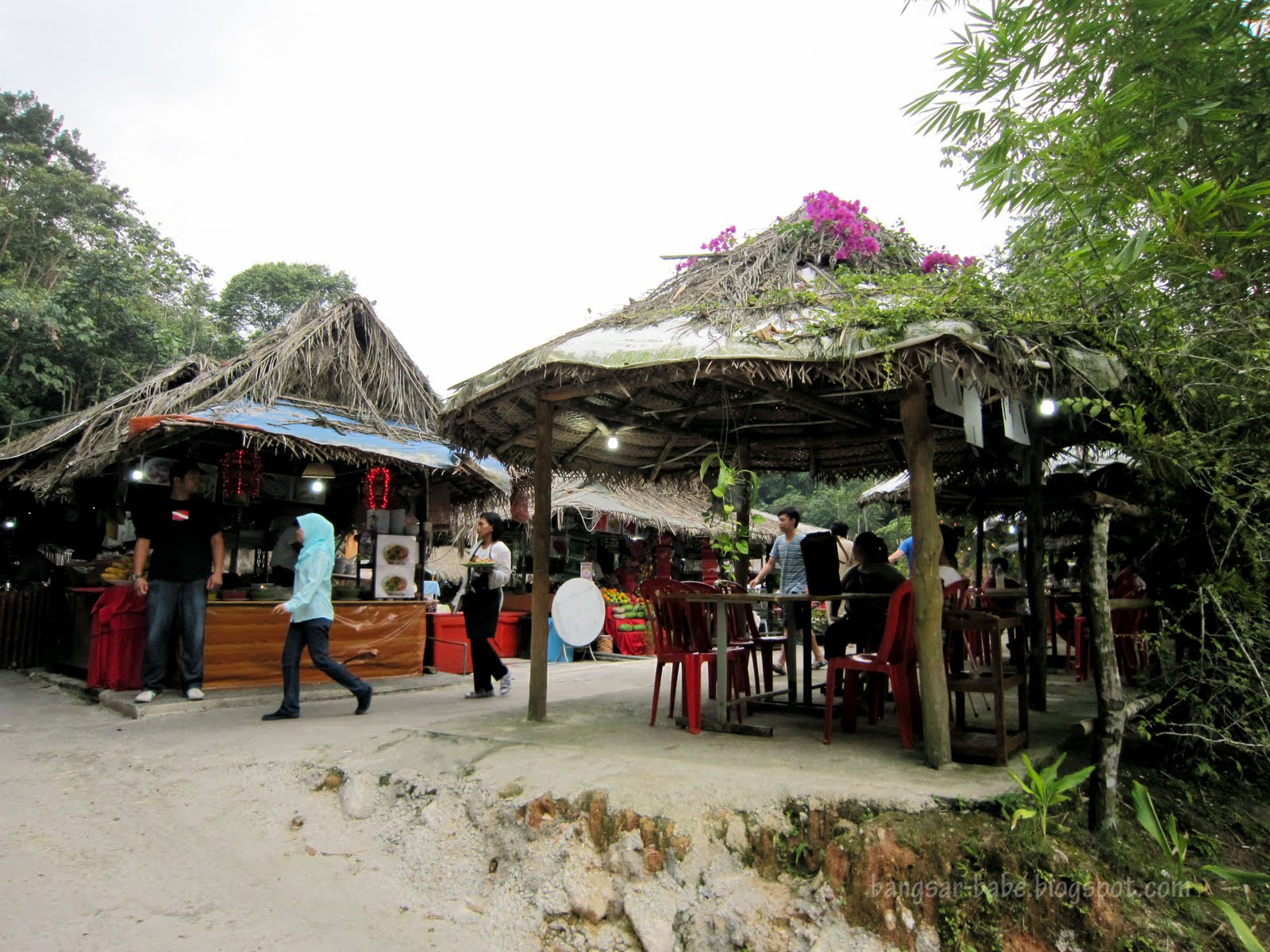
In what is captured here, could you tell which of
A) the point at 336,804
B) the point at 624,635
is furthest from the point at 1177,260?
the point at 624,635

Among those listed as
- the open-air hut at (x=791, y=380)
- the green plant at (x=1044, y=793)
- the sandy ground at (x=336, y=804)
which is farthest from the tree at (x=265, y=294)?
the green plant at (x=1044, y=793)

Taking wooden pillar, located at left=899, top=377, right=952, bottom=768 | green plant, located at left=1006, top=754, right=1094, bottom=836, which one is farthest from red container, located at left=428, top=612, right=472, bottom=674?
green plant, located at left=1006, top=754, right=1094, bottom=836

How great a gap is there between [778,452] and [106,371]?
1543cm

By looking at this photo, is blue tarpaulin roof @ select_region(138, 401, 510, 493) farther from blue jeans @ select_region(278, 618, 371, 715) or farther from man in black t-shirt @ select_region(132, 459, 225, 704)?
blue jeans @ select_region(278, 618, 371, 715)

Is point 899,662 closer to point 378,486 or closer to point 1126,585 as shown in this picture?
point 1126,585

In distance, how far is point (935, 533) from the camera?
13.5ft

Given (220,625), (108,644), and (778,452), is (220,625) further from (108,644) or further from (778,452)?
(778,452)

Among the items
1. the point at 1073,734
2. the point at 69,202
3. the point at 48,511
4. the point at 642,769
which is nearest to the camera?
the point at 642,769

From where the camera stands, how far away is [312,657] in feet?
18.5

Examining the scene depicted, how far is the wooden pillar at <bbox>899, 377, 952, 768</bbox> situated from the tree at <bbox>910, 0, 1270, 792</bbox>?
2.35ft

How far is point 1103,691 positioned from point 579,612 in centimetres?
499

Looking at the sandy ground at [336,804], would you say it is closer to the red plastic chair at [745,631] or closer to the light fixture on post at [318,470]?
the red plastic chair at [745,631]

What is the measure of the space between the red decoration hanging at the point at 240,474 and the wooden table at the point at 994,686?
6.68 m

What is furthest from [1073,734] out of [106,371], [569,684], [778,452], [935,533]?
[106,371]
